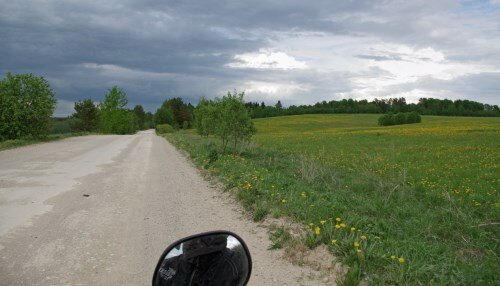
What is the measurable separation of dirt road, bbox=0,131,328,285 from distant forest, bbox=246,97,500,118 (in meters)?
110

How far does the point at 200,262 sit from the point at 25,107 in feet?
114

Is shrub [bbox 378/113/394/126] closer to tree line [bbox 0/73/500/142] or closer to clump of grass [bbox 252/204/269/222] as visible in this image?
tree line [bbox 0/73/500/142]

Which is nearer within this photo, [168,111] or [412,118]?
[412,118]

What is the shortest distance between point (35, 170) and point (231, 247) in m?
14.1

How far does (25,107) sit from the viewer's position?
3197 cm

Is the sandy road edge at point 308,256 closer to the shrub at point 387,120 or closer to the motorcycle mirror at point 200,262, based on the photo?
the motorcycle mirror at point 200,262

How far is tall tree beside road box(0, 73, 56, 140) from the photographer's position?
1226 inches

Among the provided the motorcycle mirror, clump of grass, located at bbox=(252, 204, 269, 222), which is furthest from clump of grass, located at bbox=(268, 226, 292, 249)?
the motorcycle mirror

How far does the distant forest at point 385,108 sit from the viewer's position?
118 m

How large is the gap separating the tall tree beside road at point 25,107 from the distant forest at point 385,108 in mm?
88732

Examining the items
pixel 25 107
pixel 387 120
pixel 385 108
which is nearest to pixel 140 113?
pixel 385 108

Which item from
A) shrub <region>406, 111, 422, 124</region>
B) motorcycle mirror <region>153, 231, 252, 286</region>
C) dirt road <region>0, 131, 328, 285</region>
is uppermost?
motorcycle mirror <region>153, 231, 252, 286</region>

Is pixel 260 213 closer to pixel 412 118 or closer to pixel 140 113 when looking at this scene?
pixel 412 118

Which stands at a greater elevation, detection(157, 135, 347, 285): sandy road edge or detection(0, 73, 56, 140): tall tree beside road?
detection(0, 73, 56, 140): tall tree beside road
